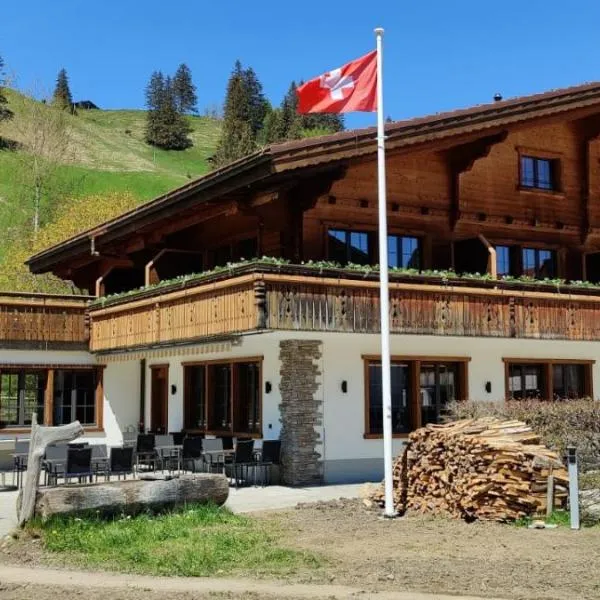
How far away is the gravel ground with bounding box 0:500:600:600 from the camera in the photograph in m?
8.36

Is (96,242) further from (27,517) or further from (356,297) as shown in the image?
(27,517)

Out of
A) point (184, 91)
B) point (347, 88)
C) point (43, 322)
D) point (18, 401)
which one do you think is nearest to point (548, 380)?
point (347, 88)

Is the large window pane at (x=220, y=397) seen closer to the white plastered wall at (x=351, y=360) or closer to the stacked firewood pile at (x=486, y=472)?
the white plastered wall at (x=351, y=360)

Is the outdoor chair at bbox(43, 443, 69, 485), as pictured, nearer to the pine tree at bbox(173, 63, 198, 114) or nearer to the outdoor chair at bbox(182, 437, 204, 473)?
the outdoor chair at bbox(182, 437, 204, 473)

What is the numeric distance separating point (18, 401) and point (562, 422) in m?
14.3

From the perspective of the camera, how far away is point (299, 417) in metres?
18.0

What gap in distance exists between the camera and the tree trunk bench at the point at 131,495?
11.4 meters

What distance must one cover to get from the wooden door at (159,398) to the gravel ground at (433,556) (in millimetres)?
10624

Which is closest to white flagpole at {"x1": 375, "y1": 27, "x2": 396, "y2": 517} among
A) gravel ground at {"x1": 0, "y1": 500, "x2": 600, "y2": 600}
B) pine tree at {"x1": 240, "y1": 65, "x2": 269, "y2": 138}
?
gravel ground at {"x1": 0, "y1": 500, "x2": 600, "y2": 600}

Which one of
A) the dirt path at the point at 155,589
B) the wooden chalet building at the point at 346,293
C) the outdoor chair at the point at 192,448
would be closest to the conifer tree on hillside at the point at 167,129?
the wooden chalet building at the point at 346,293

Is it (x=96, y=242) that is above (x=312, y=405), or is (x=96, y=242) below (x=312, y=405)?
above

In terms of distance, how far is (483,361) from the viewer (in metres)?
20.6

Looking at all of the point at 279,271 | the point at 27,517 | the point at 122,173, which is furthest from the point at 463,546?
the point at 122,173

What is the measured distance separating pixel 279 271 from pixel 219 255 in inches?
287
